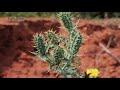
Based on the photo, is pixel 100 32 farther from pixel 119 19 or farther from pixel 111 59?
pixel 111 59

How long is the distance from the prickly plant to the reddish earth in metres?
1.73

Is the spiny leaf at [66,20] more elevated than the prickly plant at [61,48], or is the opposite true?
the spiny leaf at [66,20]

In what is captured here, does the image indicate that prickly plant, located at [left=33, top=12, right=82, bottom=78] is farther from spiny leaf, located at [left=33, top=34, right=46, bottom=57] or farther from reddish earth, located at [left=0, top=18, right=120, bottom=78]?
reddish earth, located at [left=0, top=18, right=120, bottom=78]

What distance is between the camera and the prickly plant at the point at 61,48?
3.69 m

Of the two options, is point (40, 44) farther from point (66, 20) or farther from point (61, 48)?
point (66, 20)

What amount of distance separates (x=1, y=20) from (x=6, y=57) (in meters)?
0.61

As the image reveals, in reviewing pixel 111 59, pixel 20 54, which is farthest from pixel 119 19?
pixel 20 54

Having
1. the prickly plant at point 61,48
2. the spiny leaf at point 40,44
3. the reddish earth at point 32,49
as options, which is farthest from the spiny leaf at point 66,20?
the reddish earth at point 32,49

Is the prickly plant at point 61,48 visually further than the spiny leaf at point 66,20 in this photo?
No

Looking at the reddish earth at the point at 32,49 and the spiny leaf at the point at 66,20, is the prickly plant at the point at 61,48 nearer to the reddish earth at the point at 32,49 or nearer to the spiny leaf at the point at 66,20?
the spiny leaf at the point at 66,20

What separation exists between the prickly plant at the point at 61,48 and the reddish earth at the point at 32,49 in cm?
173

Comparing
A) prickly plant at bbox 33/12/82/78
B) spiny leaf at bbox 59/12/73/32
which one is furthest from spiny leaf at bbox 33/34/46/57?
spiny leaf at bbox 59/12/73/32
